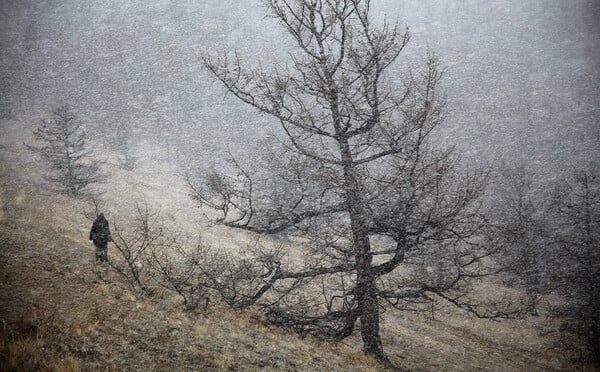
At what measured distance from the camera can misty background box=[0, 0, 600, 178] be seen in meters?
53.9

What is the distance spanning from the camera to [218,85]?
60.7m

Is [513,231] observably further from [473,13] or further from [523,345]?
[473,13]

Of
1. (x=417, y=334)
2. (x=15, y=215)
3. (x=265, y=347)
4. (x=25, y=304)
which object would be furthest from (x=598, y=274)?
(x=15, y=215)

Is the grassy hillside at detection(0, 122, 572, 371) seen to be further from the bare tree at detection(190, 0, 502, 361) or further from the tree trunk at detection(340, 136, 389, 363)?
the bare tree at detection(190, 0, 502, 361)

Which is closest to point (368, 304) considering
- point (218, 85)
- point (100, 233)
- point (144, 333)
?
point (144, 333)

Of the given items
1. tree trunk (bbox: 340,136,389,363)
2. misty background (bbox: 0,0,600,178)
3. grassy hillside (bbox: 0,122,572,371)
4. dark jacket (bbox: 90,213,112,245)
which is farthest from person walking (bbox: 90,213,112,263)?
misty background (bbox: 0,0,600,178)

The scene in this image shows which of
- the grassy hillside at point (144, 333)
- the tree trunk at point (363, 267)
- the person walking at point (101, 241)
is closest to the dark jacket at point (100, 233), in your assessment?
the person walking at point (101, 241)

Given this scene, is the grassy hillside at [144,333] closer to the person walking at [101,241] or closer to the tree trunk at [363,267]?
the person walking at [101,241]

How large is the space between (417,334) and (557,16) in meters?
116

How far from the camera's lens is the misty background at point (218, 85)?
53906 millimetres

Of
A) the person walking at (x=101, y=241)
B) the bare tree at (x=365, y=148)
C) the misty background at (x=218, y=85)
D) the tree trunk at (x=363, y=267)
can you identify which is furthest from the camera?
the misty background at (x=218, y=85)

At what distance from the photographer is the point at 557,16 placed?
88875mm

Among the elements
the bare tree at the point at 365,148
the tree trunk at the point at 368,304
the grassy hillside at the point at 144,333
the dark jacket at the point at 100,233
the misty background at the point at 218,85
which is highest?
the misty background at the point at 218,85

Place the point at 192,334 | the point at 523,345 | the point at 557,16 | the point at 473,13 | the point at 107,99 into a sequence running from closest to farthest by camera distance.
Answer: the point at 192,334
the point at 523,345
the point at 107,99
the point at 557,16
the point at 473,13
